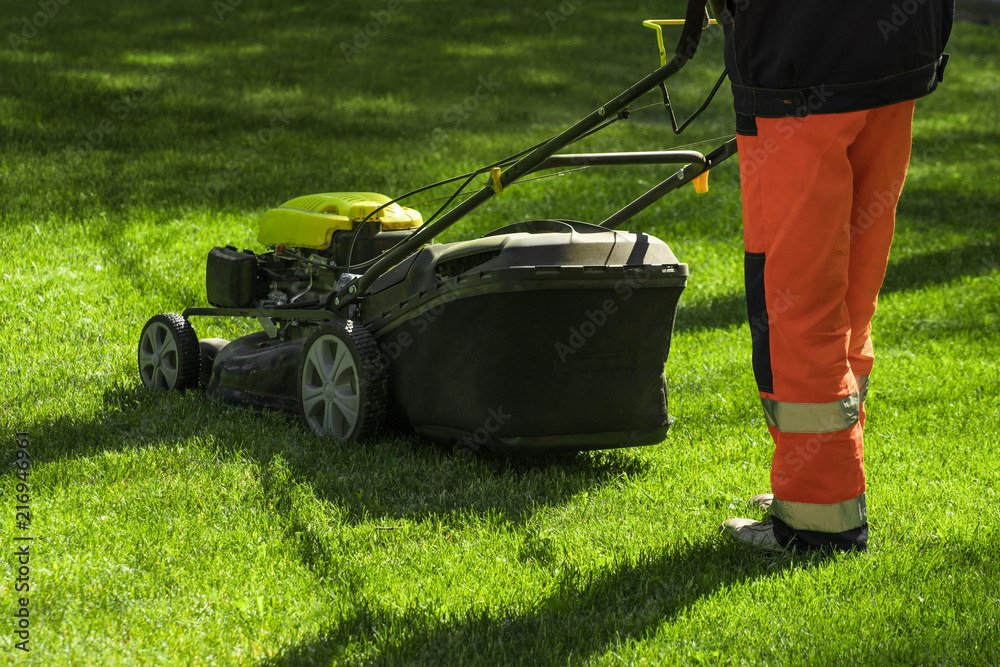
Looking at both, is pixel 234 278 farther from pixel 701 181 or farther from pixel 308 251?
pixel 701 181

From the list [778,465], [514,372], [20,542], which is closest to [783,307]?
[778,465]

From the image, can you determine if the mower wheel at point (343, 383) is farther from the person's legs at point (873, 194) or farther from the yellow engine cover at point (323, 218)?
the person's legs at point (873, 194)

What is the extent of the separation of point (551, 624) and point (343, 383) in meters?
1.71

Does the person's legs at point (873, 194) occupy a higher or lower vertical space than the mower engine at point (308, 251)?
higher

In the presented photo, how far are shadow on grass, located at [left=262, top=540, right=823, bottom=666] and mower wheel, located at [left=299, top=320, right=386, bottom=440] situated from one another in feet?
4.04

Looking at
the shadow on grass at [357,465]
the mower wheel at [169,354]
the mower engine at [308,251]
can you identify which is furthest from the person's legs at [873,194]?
the mower wheel at [169,354]

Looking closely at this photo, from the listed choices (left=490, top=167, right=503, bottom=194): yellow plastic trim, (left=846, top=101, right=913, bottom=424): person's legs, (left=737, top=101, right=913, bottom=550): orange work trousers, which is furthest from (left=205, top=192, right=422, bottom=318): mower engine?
(left=846, top=101, right=913, bottom=424): person's legs

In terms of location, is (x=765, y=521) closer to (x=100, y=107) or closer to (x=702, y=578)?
(x=702, y=578)

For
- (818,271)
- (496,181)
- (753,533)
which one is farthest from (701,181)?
(753,533)

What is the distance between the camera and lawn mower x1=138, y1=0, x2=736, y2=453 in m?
3.58

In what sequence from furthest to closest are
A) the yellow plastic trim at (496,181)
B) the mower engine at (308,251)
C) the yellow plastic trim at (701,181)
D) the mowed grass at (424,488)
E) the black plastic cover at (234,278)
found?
1. the black plastic cover at (234,278)
2. the mower engine at (308,251)
3. the yellow plastic trim at (701,181)
4. the yellow plastic trim at (496,181)
5. the mowed grass at (424,488)

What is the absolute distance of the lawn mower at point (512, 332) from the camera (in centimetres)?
358

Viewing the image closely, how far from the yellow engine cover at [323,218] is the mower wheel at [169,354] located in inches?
22.5

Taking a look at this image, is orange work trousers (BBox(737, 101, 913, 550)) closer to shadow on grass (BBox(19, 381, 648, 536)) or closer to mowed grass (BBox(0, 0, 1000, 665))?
mowed grass (BBox(0, 0, 1000, 665))
